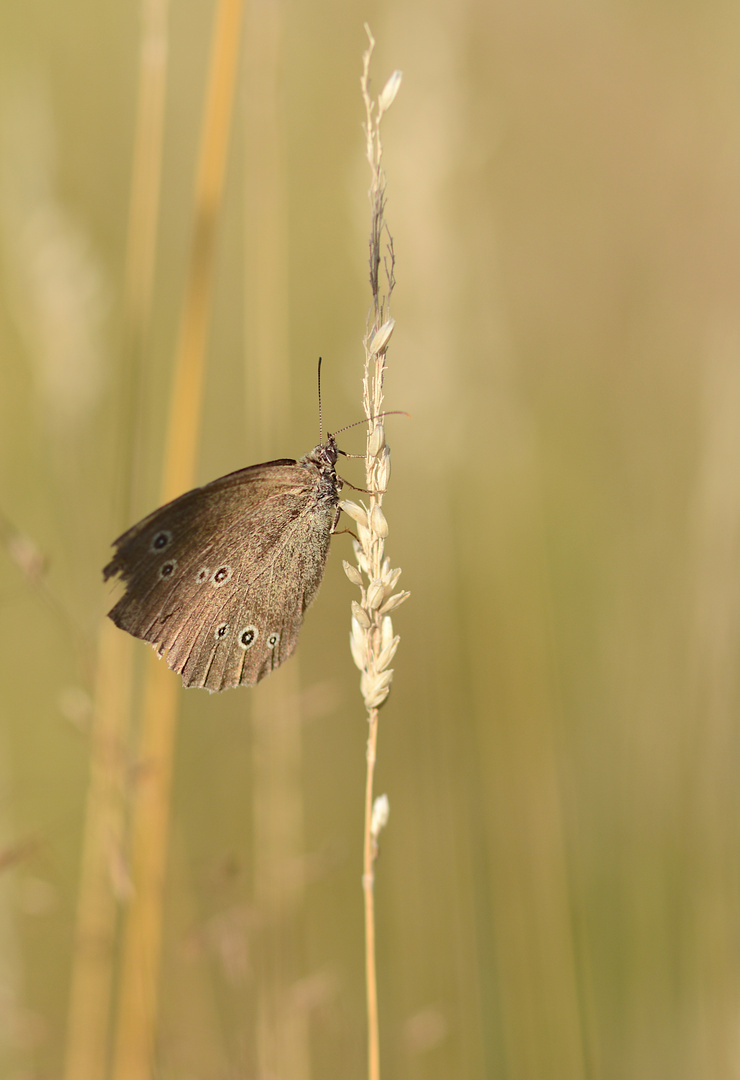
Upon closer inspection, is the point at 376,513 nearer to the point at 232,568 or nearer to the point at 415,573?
the point at 232,568

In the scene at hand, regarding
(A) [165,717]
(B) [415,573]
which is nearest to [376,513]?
(A) [165,717]

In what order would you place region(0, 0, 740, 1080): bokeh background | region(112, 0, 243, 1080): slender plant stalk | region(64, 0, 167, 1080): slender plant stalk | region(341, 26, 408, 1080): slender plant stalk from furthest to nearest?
region(0, 0, 740, 1080): bokeh background, region(64, 0, 167, 1080): slender plant stalk, region(112, 0, 243, 1080): slender plant stalk, region(341, 26, 408, 1080): slender plant stalk

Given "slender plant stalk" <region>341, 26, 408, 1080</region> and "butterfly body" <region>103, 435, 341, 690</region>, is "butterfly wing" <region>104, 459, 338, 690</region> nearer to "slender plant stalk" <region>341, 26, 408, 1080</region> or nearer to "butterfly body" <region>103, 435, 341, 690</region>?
"butterfly body" <region>103, 435, 341, 690</region>

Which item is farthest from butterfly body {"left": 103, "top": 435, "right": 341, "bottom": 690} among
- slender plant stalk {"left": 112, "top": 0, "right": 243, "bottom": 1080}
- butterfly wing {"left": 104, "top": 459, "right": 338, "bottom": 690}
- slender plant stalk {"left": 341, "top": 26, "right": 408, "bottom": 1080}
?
slender plant stalk {"left": 341, "top": 26, "right": 408, "bottom": 1080}

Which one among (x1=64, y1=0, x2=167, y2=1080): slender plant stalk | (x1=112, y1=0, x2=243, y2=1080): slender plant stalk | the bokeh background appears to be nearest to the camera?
(x1=112, y1=0, x2=243, y2=1080): slender plant stalk

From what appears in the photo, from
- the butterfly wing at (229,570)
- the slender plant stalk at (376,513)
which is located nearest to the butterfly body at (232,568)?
the butterfly wing at (229,570)

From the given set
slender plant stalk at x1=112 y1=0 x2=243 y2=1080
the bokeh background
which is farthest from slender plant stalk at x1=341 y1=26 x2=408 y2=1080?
the bokeh background

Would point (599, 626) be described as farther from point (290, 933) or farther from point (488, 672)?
point (290, 933)

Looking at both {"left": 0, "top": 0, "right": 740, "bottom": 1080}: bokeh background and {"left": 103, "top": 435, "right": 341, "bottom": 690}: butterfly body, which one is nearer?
{"left": 103, "top": 435, "right": 341, "bottom": 690}: butterfly body
